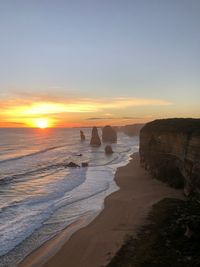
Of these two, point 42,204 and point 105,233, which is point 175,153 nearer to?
point 42,204

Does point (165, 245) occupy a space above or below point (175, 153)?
below

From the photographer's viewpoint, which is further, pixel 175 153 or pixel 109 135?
pixel 109 135

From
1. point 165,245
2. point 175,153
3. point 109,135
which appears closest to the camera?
point 165,245

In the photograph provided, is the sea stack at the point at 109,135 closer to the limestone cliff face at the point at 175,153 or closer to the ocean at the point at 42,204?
the ocean at the point at 42,204

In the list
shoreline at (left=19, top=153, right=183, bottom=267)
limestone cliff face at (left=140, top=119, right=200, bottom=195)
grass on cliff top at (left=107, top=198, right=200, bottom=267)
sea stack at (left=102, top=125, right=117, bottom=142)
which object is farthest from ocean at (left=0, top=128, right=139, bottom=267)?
sea stack at (left=102, top=125, right=117, bottom=142)

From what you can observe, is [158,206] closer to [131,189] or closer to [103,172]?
[131,189]

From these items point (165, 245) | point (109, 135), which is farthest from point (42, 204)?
point (109, 135)

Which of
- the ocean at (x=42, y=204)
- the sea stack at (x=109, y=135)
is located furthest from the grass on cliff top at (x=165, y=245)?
the sea stack at (x=109, y=135)
